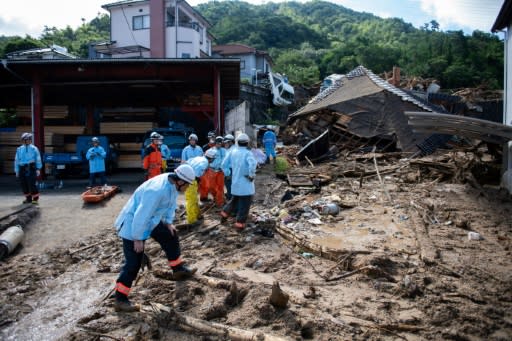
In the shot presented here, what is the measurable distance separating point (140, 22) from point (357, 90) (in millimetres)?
21962

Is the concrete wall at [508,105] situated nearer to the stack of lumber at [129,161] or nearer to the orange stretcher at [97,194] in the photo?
the orange stretcher at [97,194]

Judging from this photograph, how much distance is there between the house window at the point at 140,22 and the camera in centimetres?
3272

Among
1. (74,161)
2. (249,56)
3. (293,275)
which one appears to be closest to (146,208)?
(293,275)

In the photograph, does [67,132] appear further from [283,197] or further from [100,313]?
[100,313]

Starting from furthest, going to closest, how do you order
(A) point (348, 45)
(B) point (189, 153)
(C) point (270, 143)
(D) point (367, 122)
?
(A) point (348, 45)
(D) point (367, 122)
(C) point (270, 143)
(B) point (189, 153)

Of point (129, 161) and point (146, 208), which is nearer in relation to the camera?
point (146, 208)

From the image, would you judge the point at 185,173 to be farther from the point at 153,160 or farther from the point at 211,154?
the point at 153,160

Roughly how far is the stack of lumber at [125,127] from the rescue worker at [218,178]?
10842mm

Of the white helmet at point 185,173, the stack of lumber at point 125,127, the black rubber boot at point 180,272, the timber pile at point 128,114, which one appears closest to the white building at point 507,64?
the black rubber boot at point 180,272

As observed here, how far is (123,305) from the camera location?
434cm

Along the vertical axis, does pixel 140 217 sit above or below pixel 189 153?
below

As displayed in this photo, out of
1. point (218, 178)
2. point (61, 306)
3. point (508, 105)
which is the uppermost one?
point (508, 105)

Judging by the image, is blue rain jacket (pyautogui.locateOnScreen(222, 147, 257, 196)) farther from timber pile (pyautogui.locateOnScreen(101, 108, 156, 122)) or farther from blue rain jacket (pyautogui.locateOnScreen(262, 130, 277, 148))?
timber pile (pyautogui.locateOnScreen(101, 108, 156, 122))

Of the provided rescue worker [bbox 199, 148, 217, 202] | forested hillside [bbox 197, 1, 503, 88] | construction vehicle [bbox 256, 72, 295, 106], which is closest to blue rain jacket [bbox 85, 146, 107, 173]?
rescue worker [bbox 199, 148, 217, 202]
